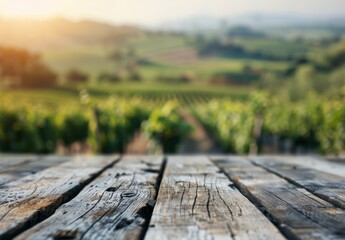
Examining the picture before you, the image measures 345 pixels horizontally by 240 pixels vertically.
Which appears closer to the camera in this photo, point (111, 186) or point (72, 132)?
point (111, 186)

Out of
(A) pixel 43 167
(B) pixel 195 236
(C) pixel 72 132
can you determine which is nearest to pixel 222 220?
(B) pixel 195 236

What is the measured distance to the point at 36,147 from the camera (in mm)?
13656

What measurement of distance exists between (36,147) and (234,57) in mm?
85527

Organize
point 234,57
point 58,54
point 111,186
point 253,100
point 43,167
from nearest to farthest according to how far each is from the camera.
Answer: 1. point 111,186
2. point 43,167
3. point 253,100
4. point 58,54
5. point 234,57

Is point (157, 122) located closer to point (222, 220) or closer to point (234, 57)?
point (222, 220)

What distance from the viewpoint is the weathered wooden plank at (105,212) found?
3.80ft

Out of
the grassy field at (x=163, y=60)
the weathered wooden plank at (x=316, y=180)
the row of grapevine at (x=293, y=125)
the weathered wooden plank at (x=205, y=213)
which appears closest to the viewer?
the weathered wooden plank at (x=205, y=213)

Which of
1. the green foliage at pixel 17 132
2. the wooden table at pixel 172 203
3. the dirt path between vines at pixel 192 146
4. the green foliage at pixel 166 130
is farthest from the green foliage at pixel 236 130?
the wooden table at pixel 172 203

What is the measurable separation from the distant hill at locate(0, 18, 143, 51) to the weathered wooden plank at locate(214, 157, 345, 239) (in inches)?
3467

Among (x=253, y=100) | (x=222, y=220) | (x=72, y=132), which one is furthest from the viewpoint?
(x=72, y=132)

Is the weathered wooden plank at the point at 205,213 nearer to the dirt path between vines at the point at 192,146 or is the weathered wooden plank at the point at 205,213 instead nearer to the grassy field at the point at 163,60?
the dirt path between vines at the point at 192,146

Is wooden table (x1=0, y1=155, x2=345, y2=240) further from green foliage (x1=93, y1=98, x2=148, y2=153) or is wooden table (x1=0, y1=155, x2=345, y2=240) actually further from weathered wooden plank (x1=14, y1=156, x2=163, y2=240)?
green foliage (x1=93, y1=98, x2=148, y2=153)

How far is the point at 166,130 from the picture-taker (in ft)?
44.0

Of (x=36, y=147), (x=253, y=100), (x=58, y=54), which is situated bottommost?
(x=36, y=147)
